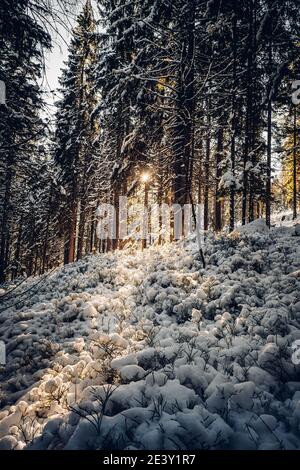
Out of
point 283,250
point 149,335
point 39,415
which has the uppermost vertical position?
point 283,250

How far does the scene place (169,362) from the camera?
3434 millimetres

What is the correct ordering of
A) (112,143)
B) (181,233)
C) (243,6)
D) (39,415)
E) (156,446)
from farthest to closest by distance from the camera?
(112,143) → (181,233) → (243,6) → (39,415) → (156,446)

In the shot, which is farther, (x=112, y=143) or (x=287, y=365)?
(x=112, y=143)

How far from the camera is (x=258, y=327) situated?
3.81 meters

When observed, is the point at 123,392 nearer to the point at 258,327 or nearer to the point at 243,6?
the point at 258,327

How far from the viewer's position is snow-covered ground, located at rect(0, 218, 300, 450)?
7.75ft

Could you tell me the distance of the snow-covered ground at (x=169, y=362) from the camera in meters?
2.36

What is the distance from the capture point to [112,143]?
60.0 ft

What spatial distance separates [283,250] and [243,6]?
8164mm

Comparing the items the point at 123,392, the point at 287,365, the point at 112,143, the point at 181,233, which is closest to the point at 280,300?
the point at 287,365

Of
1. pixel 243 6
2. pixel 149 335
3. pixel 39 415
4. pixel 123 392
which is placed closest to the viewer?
pixel 123 392
